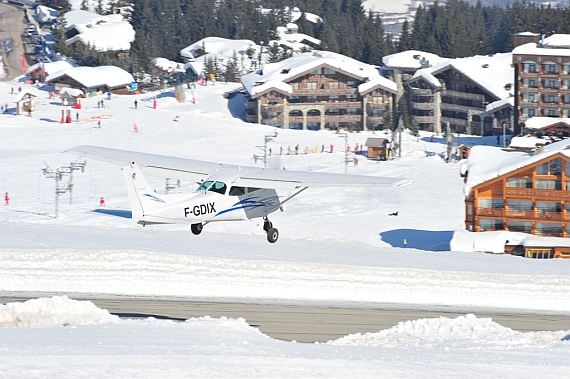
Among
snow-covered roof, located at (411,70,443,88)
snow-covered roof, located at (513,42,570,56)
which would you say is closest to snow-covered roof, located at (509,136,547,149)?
snow-covered roof, located at (513,42,570,56)

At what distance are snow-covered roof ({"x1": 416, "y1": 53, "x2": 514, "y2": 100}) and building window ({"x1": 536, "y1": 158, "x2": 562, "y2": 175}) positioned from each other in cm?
4880

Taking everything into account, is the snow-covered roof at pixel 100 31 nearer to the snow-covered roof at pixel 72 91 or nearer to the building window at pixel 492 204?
the snow-covered roof at pixel 72 91

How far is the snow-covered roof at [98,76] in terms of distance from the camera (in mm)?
95469

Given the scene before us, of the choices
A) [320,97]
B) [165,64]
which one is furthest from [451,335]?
[165,64]

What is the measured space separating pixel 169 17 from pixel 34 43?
23.5m

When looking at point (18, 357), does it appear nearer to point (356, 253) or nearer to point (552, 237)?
point (356, 253)

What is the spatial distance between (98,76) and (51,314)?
78.5 m

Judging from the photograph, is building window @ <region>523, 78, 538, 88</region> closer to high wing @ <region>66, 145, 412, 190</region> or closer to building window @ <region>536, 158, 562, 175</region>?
building window @ <region>536, 158, 562, 175</region>

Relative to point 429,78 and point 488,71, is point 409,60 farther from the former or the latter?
point 488,71

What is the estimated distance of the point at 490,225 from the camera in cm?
4481

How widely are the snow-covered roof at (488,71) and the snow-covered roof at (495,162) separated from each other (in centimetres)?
4573

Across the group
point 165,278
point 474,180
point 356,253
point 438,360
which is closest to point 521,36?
point 474,180

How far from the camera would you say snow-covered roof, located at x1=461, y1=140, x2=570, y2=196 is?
43.7m

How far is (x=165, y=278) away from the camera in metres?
26.5
